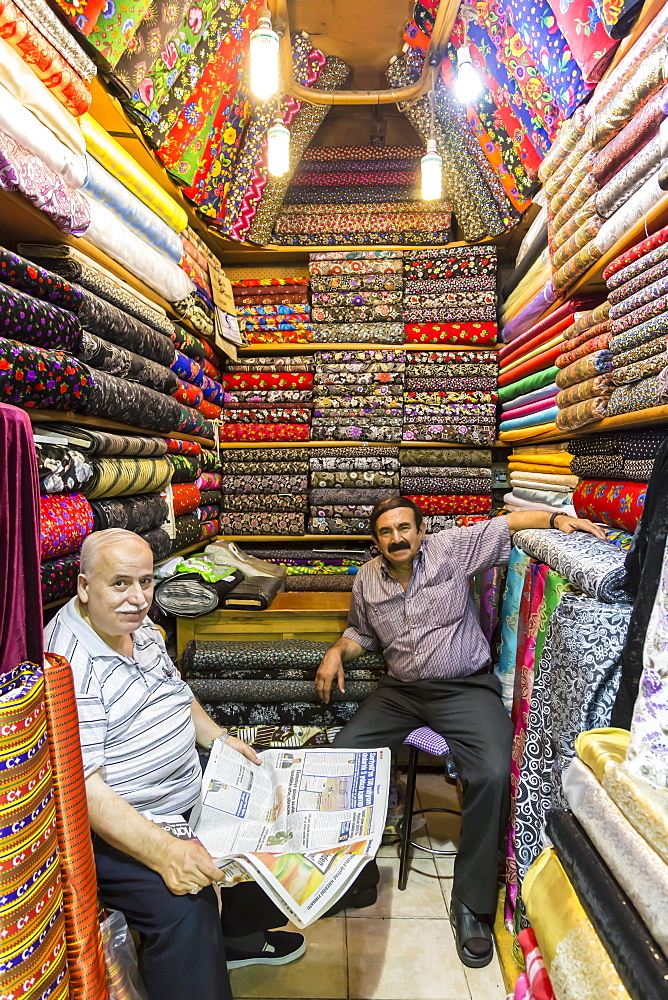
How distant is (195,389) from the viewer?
3219 mm

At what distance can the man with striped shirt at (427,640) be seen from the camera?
2.25 metres

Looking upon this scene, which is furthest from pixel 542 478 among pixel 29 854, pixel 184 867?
pixel 29 854

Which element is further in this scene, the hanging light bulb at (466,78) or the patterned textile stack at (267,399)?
the patterned textile stack at (267,399)

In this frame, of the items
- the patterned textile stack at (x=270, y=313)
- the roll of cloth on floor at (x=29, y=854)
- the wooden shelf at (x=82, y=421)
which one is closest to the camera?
the roll of cloth on floor at (x=29, y=854)

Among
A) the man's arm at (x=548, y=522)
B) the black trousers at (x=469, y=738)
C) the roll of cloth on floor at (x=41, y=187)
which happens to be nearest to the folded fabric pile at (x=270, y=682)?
the black trousers at (x=469, y=738)

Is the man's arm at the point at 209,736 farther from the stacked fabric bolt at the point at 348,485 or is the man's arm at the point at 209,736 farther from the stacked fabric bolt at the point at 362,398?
the stacked fabric bolt at the point at 362,398

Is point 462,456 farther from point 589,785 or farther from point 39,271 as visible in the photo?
point 589,785

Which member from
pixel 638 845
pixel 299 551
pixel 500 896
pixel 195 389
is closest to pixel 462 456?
pixel 299 551

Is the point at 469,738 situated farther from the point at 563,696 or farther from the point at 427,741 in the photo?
the point at 563,696

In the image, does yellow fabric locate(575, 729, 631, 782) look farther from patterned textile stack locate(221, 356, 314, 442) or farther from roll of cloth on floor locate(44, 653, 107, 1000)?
patterned textile stack locate(221, 356, 314, 442)

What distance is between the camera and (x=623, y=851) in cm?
66

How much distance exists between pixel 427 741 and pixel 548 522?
3.02 ft

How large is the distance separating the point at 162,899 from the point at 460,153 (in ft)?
11.8

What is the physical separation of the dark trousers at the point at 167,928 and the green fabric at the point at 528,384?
225 centimetres
